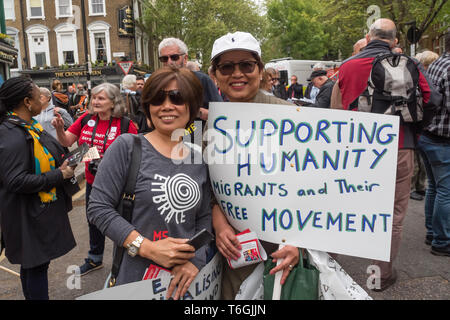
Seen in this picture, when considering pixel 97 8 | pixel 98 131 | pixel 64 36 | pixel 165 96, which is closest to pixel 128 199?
Result: pixel 165 96

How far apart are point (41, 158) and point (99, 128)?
1.11 meters

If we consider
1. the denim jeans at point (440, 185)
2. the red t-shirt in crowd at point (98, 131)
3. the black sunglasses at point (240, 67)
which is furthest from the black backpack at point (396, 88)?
the red t-shirt in crowd at point (98, 131)

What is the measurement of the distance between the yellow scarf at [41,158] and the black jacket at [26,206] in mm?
30

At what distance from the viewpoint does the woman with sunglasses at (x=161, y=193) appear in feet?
5.02

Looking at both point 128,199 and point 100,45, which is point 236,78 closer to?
point 128,199

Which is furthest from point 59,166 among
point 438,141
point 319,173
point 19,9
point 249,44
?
point 19,9

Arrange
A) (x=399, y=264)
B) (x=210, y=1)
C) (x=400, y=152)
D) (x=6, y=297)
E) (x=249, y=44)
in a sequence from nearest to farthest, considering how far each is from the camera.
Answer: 1. (x=249, y=44)
2. (x=400, y=152)
3. (x=6, y=297)
4. (x=399, y=264)
5. (x=210, y=1)

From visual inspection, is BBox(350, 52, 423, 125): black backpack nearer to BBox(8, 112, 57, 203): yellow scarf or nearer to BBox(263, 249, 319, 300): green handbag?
BBox(263, 249, 319, 300): green handbag

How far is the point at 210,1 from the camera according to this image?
26359 mm

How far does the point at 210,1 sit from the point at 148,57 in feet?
34.9

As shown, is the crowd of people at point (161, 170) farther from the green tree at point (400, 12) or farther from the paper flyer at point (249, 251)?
the green tree at point (400, 12)

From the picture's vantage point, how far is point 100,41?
29.4 metres

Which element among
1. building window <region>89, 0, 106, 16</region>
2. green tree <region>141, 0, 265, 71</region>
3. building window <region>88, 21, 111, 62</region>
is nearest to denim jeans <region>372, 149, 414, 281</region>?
green tree <region>141, 0, 265, 71</region>
